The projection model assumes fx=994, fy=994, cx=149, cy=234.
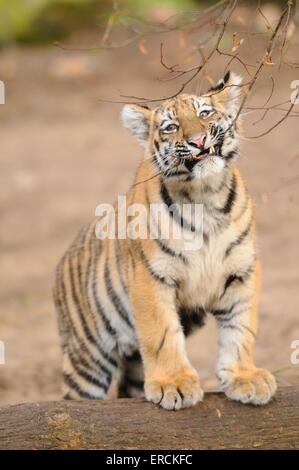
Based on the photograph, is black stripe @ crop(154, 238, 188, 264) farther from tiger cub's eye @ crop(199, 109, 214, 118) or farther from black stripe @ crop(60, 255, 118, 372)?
black stripe @ crop(60, 255, 118, 372)

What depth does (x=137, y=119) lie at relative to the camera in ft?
14.7

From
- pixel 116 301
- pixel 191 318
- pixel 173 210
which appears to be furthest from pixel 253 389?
pixel 116 301

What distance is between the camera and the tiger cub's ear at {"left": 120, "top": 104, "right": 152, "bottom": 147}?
175 inches

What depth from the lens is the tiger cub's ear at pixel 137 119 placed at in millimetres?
4457

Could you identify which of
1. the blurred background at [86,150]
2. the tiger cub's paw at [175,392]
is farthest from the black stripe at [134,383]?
the tiger cub's paw at [175,392]

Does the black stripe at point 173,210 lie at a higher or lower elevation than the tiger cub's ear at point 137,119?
lower

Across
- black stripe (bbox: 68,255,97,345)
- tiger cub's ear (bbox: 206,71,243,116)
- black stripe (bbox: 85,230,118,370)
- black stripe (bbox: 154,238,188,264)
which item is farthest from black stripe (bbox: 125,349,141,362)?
tiger cub's ear (bbox: 206,71,243,116)

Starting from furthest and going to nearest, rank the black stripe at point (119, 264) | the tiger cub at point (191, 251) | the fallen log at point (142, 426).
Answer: the black stripe at point (119, 264) < the tiger cub at point (191, 251) < the fallen log at point (142, 426)

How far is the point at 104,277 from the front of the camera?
192 inches

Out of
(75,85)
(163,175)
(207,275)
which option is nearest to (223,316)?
(207,275)

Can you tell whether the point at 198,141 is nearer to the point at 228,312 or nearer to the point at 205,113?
the point at 205,113

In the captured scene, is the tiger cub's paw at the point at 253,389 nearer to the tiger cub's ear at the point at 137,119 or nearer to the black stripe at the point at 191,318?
the black stripe at the point at 191,318
